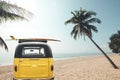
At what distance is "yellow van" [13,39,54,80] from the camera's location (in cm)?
1034

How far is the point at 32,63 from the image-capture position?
10.5m

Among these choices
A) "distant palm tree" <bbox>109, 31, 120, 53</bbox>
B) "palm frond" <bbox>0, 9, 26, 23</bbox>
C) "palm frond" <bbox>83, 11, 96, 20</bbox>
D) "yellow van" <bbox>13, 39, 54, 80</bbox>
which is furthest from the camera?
"distant palm tree" <bbox>109, 31, 120, 53</bbox>

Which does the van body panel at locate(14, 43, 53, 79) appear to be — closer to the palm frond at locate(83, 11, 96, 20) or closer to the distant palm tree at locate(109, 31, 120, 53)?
the palm frond at locate(83, 11, 96, 20)

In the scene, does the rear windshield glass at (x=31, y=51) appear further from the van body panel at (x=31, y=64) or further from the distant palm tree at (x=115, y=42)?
the distant palm tree at (x=115, y=42)

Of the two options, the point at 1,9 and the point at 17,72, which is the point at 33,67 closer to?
the point at 17,72

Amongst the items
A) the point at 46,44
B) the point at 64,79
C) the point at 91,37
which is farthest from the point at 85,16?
the point at 46,44

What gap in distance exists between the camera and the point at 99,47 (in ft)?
112

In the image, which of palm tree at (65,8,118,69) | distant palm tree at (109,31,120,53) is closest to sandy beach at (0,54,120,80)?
palm tree at (65,8,118,69)

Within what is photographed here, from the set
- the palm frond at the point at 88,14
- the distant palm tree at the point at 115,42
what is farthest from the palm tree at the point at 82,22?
the distant palm tree at the point at 115,42

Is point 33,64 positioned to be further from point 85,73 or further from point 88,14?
point 88,14

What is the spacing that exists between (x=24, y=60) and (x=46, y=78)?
3.88 feet

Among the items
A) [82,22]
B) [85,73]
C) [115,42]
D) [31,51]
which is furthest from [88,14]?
[115,42]

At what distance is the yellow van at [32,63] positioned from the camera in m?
10.3

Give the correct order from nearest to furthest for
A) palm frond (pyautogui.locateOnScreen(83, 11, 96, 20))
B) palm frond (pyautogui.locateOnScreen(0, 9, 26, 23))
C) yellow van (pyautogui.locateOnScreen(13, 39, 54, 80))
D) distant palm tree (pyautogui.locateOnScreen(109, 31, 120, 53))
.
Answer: yellow van (pyautogui.locateOnScreen(13, 39, 54, 80))
palm frond (pyautogui.locateOnScreen(0, 9, 26, 23))
palm frond (pyautogui.locateOnScreen(83, 11, 96, 20))
distant palm tree (pyautogui.locateOnScreen(109, 31, 120, 53))
